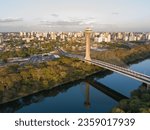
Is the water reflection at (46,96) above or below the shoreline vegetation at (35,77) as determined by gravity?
below

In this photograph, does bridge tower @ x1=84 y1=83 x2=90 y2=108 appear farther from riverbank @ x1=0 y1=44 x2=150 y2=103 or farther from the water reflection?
riverbank @ x1=0 y1=44 x2=150 y2=103

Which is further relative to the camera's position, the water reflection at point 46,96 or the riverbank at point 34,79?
the riverbank at point 34,79

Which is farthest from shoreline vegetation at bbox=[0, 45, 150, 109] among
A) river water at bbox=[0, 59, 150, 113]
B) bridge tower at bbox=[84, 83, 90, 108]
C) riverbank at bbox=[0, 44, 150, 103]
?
bridge tower at bbox=[84, 83, 90, 108]

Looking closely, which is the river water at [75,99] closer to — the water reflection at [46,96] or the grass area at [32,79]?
the water reflection at [46,96]

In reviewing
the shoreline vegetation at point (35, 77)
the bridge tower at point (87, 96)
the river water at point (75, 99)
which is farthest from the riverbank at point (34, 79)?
the bridge tower at point (87, 96)

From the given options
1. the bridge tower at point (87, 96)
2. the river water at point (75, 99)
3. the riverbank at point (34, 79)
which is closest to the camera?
the river water at point (75, 99)

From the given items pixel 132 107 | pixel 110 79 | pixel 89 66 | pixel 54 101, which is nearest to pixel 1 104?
pixel 54 101

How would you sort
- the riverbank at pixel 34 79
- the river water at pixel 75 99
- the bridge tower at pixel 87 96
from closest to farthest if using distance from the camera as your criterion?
the river water at pixel 75 99 → the bridge tower at pixel 87 96 → the riverbank at pixel 34 79

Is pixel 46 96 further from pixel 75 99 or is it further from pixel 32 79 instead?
pixel 32 79

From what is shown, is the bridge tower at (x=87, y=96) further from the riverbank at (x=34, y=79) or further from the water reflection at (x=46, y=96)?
the riverbank at (x=34, y=79)
